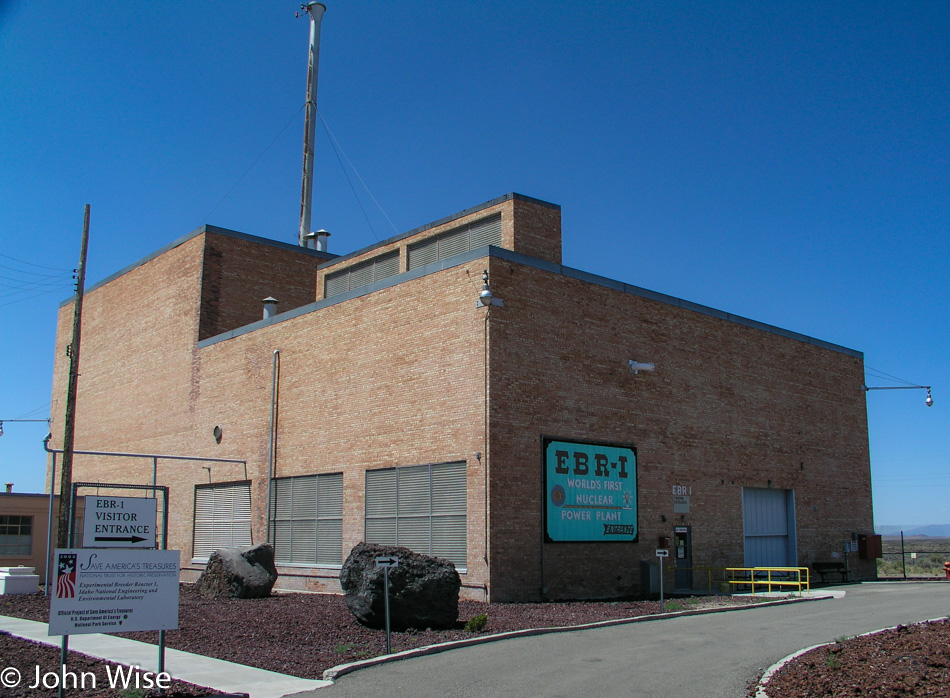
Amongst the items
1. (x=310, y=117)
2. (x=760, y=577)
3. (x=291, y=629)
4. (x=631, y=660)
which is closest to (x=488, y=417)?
(x=291, y=629)

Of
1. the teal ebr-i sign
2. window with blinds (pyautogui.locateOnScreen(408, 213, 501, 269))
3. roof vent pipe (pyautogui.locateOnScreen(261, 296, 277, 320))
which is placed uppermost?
window with blinds (pyautogui.locateOnScreen(408, 213, 501, 269))

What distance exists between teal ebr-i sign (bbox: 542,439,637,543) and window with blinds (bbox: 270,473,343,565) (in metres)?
6.76

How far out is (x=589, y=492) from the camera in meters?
23.8

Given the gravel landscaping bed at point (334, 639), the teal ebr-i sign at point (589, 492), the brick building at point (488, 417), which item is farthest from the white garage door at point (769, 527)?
the gravel landscaping bed at point (334, 639)

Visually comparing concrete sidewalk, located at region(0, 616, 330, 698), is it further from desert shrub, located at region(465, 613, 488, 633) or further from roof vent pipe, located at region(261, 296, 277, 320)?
roof vent pipe, located at region(261, 296, 277, 320)

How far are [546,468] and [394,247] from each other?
36.5 ft

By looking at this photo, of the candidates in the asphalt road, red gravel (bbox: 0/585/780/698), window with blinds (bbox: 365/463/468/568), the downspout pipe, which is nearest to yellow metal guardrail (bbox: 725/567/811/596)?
Result: red gravel (bbox: 0/585/780/698)

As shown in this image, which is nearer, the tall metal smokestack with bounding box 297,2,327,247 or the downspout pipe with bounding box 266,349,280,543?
the downspout pipe with bounding box 266,349,280,543

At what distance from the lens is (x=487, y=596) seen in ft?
69.1

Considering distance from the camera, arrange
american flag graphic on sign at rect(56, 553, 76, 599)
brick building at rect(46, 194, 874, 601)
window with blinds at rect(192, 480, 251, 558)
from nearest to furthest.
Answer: american flag graphic on sign at rect(56, 553, 76, 599) → brick building at rect(46, 194, 874, 601) → window with blinds at rect(192, 480, 251, 558)

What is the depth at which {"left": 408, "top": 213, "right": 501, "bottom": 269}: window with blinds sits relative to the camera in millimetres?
26422

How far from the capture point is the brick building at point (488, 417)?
22.6 m

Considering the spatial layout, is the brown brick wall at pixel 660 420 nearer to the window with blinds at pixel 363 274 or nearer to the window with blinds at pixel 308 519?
the window with blinds at pixel 308 519

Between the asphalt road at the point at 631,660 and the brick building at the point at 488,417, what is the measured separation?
576 centimetres
